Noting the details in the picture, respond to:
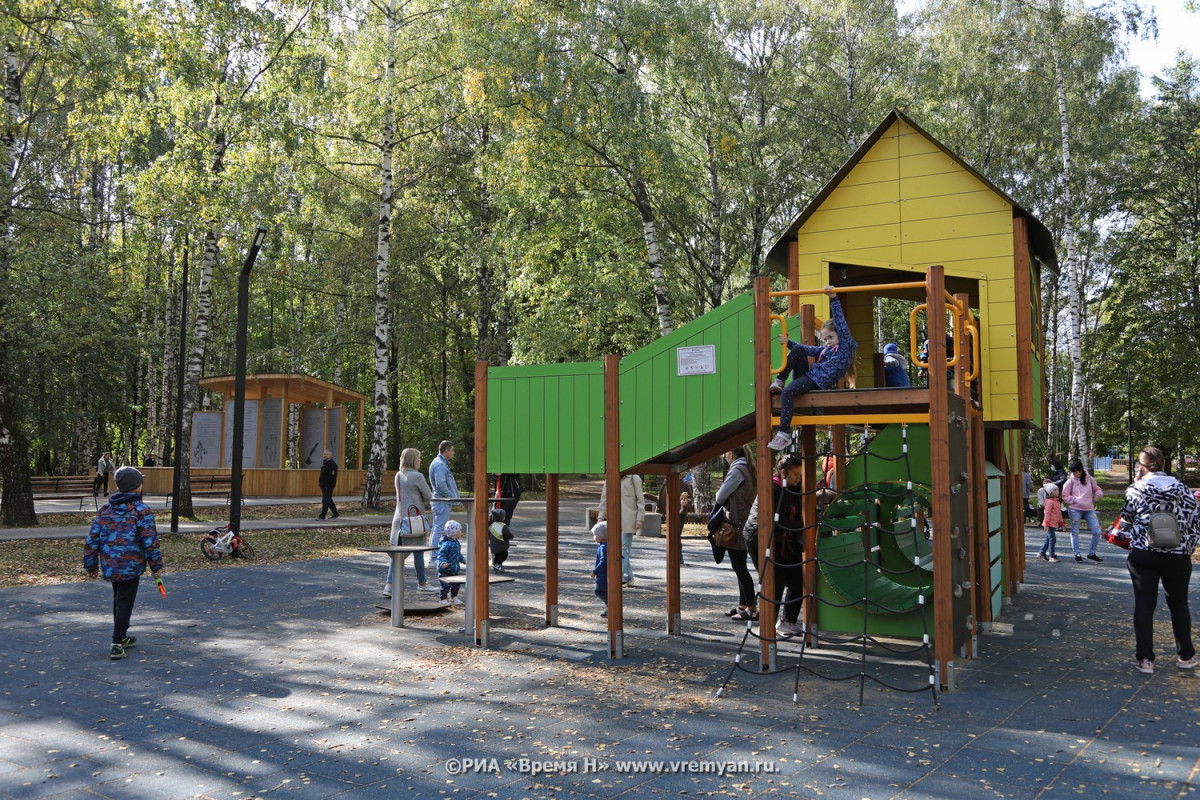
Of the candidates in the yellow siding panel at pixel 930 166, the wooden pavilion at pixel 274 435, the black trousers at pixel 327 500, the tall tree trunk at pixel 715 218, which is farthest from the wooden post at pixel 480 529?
the wooden pavilion at pixel 274 435

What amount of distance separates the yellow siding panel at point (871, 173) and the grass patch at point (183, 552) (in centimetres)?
902

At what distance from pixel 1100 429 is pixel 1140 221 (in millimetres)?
10481

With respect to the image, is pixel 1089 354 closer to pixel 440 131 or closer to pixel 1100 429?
pixel 1100 429

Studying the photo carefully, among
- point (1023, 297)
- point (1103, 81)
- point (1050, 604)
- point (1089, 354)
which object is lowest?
point (1050, 604)

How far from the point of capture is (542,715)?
591 centimetres

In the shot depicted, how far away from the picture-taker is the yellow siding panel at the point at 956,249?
32.3ft

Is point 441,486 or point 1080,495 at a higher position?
point 441,486

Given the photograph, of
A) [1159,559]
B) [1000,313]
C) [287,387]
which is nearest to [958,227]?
[1000,313]

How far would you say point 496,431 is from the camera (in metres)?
8.73

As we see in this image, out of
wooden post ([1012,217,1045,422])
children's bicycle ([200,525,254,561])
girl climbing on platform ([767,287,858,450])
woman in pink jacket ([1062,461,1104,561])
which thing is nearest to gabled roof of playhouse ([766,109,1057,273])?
wooden post ([1012,217,1045,422])

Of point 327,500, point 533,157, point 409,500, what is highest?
point 533,157

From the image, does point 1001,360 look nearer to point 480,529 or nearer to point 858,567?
point 858,567

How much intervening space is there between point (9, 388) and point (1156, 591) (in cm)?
1953

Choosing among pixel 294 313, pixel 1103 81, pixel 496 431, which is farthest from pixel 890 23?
pixel 294 313
